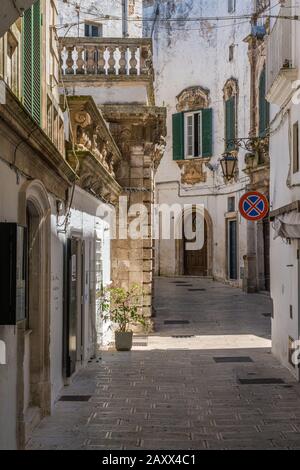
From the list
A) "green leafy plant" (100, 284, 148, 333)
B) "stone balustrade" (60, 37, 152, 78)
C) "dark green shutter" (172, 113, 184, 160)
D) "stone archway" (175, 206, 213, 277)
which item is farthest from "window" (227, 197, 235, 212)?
"green leafy plant" (100, 284, 148, 333)

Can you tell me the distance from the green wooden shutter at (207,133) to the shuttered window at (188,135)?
12 centimetres

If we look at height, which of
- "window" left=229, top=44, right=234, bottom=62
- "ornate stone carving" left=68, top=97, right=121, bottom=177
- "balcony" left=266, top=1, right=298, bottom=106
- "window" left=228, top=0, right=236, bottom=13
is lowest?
"ornate stone carving" left=68, top=97, right=121, bottom=177

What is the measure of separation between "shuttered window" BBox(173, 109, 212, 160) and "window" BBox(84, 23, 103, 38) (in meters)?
12.9

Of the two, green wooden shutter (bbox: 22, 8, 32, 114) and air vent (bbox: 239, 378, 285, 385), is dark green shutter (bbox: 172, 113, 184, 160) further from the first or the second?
green wooden shutter (bbox: 22, 8, 32, 114)

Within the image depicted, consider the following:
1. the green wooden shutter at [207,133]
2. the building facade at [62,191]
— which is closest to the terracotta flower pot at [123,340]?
the building facade at [62,191]

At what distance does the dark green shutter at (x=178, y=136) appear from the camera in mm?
30438

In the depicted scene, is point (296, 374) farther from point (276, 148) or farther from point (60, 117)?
point (60, 117)

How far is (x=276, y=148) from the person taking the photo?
12727 millimetres

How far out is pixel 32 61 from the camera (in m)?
7.62

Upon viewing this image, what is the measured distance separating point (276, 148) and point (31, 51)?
20.6ft

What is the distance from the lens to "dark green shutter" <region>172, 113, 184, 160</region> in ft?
99.9

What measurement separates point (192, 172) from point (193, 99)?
3166 millimetres

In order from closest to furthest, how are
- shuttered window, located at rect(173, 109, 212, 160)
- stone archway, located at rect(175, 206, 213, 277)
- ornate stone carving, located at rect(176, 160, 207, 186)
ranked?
shuttered window, located at rect(173, 109, 212, 160), ornate stone carving, located at rect(176, 160, 207, 186), stone archway, located at rect(175, 206, 213, 277)
